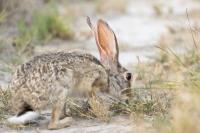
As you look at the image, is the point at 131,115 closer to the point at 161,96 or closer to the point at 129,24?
the point at 161,96

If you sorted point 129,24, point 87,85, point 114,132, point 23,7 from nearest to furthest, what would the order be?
point 114,132, point 87,85, point 23,7, point 129,24

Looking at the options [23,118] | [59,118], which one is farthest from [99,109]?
[23,118]

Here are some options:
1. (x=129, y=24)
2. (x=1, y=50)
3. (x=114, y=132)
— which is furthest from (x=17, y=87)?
(x=129, y=24)

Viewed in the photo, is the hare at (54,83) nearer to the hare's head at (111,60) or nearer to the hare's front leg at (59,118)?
the hare's front leg at (59,118)

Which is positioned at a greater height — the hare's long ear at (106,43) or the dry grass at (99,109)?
the hare's long ear at (106,43)

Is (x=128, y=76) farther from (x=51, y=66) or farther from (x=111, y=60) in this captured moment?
(x=51, y=66)

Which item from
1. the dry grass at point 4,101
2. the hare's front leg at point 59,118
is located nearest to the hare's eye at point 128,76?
the hare's front leg at point 59,118
